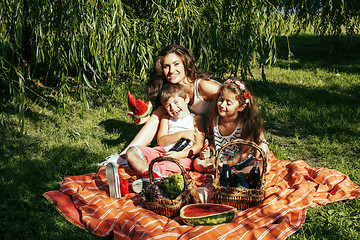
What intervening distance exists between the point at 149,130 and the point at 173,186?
3.94ft

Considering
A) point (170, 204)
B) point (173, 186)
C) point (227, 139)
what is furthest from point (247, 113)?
point (170, 204)

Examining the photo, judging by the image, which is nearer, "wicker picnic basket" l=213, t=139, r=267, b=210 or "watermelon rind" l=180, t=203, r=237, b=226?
"watermelon rind" l=180, t=203, r=237, b=226

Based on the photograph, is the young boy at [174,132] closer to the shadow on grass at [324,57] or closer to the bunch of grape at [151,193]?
the bunch of grape at [151,193]

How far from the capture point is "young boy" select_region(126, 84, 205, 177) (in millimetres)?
3246

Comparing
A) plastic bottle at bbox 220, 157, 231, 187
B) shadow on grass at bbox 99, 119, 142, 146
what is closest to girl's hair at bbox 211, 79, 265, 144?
plastic bottle at bbox 220, 157, 231, 187

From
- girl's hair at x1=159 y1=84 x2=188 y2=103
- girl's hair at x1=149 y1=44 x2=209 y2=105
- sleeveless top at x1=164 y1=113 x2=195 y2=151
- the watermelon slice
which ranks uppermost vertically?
girl's hair at x1=149 y1=44 x2=209 y2=105

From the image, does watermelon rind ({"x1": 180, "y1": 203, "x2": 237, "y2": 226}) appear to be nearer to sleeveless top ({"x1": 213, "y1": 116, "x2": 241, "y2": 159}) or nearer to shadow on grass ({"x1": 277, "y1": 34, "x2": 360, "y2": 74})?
sleeveless top ({"x1": 213, "y1": 116, "x2": 241, "y2": 159})

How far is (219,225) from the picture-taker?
2.30m

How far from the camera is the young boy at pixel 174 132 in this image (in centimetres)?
325

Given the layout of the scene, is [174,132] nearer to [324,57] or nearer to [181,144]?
[181,144]

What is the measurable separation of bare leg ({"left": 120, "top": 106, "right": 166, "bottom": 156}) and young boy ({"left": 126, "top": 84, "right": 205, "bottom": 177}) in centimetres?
9

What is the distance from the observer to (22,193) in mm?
2809

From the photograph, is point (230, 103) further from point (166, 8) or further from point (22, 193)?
point (22, 193)

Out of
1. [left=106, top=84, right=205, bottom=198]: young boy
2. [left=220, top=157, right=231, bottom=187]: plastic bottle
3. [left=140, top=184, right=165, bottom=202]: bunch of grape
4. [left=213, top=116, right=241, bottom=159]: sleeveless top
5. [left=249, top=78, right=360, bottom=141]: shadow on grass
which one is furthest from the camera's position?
[left=249, top=78, right=360, bottom=141]: shadow on grass
